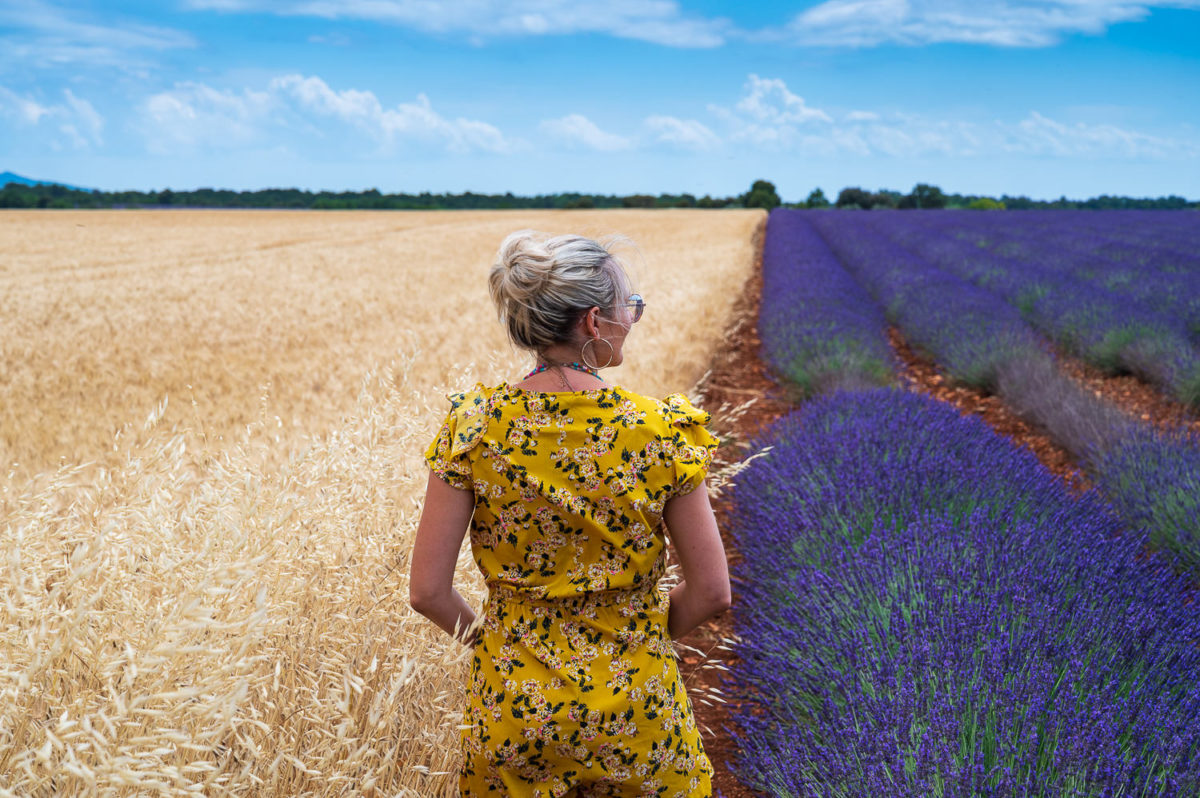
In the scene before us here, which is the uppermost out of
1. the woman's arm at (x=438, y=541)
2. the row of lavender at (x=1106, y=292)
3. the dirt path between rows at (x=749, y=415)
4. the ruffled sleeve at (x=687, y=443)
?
the ruffled sleeve at (x=687, y=443)

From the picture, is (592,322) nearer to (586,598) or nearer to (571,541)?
(571,541)

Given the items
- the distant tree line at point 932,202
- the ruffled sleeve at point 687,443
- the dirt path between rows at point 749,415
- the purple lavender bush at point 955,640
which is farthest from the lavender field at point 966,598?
the distant tree line at point 932,202

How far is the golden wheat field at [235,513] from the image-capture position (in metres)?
1.43

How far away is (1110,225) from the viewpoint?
2312 centimetres

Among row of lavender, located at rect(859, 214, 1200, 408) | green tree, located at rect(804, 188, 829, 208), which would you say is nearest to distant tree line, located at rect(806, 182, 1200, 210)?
green tree, located at rect(804, 188, 829, 208)

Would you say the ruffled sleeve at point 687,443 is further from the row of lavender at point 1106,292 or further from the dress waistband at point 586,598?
the row of lavender at point 1106,292

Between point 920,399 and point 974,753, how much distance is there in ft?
12.6

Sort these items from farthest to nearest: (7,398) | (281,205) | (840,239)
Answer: (281,205)
(840,239)
(7,398)

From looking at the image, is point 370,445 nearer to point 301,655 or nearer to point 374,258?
point 301,655

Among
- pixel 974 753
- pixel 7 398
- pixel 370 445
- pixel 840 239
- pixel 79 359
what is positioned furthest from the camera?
pixel 840 239

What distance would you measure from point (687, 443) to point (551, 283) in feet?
1.19

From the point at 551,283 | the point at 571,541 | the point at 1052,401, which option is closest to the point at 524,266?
the point at 551,283

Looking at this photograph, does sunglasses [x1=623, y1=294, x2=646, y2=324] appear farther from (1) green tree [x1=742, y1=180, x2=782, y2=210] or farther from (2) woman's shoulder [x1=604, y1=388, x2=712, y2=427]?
(1) green tree [x1=742, y1=180, x2=782, y2=210]

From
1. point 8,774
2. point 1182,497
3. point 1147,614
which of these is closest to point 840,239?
point 1182,497
